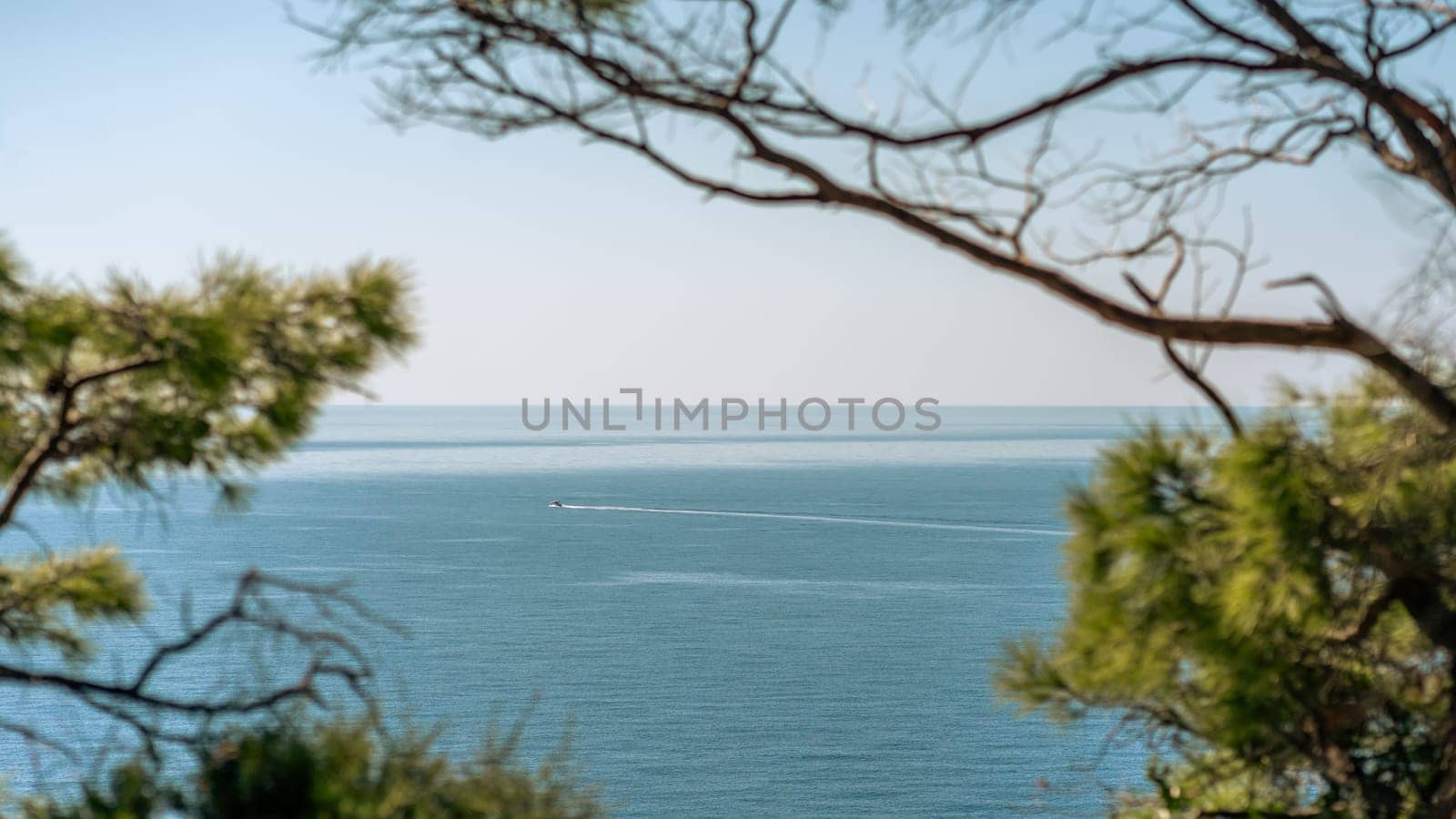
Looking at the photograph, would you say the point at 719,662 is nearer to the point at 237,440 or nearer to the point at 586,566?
the point at 586,566

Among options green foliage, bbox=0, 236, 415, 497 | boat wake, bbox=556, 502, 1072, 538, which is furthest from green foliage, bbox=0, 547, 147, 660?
boat wake, bbox=556, 502, 1072, 538

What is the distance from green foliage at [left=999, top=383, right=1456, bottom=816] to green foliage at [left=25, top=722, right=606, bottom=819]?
5.94 feet

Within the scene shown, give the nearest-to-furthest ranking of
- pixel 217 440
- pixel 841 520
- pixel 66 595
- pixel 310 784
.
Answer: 1. pixel 310 784
2. pixel 217 440
3. pixel 66 595
4. pixel 841 520

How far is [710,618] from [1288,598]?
120 feet

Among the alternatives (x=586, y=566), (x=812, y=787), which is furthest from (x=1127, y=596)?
(x=586, y=566)

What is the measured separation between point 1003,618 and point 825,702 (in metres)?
8.13

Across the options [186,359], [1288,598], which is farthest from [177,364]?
[1288,598]

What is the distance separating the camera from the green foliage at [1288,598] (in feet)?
13.0

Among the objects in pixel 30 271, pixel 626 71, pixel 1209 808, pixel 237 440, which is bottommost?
pixel 1209 808

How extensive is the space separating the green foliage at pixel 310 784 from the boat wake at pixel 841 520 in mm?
52864

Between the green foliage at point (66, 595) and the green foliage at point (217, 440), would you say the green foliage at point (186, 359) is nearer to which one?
the green foliage at point (217, 440)

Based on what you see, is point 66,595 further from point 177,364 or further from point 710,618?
point 710,618

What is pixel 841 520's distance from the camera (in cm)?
6475

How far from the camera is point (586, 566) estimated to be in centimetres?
5066
